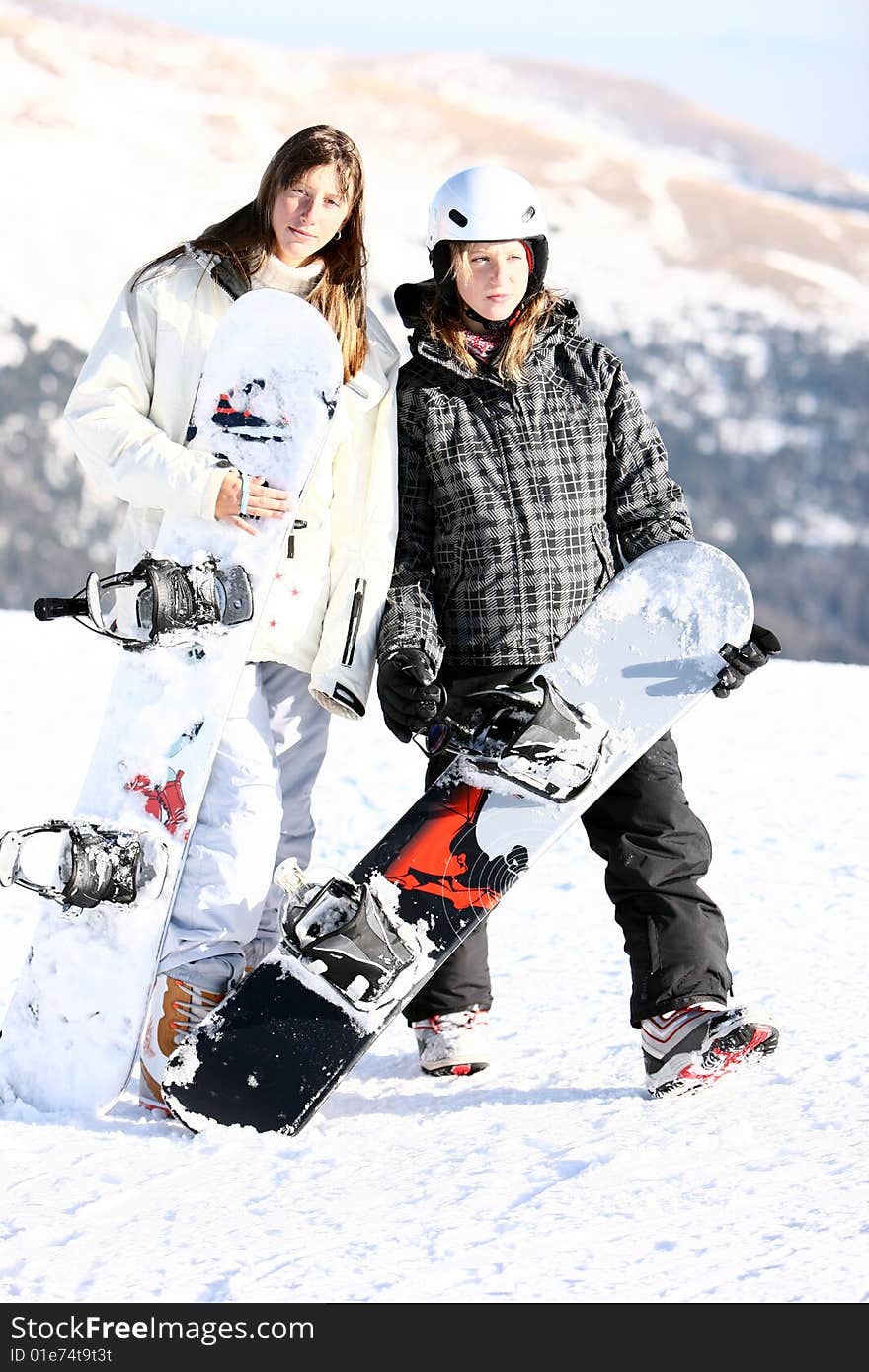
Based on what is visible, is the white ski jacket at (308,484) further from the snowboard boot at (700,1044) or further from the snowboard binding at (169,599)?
the snowboard boot at (700,1044)

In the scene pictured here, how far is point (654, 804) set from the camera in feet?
8.54

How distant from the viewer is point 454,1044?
2.82m

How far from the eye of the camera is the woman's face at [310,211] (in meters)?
2.54

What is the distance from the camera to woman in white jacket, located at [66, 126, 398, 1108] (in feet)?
8.40

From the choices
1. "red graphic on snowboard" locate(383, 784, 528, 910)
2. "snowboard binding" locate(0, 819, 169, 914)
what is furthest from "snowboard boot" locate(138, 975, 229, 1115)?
"red graphic on snowboard" locate(383, 784, 528, 910)

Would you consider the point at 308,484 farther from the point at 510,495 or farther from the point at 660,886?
the point at 660,886

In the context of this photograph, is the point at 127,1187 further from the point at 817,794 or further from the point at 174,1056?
the point at 817,794

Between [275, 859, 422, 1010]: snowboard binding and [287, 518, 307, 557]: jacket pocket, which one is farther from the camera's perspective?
[287, 518, 307, 557]: jacket pocket

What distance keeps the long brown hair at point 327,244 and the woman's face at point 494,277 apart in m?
0.22

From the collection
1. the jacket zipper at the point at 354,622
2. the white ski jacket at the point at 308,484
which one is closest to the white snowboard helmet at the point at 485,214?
the white ski jacket at the point at 308,484

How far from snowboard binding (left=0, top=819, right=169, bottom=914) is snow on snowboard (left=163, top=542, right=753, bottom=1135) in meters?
0.27

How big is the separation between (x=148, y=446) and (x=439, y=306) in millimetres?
646

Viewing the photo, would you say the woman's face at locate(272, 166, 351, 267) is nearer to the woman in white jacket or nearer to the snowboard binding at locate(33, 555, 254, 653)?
the woman in white jacket

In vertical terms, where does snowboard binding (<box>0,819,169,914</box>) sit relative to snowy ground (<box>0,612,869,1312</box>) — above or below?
above
